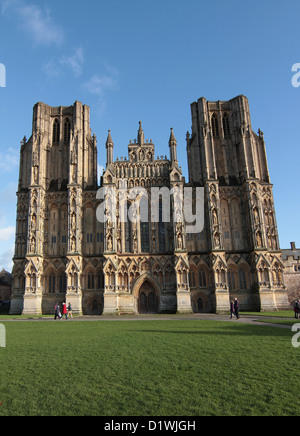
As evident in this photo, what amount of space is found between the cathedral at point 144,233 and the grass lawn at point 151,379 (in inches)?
1065

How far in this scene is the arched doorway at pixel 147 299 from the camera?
40688 millimetres

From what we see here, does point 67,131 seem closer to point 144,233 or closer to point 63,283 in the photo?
point 144,233

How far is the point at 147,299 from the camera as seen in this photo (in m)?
41.0

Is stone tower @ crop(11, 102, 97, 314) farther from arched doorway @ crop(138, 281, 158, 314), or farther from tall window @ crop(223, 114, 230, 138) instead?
tall window @ crop(223, 114, 230, 138)

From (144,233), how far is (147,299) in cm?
831

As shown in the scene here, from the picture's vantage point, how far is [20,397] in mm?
6758

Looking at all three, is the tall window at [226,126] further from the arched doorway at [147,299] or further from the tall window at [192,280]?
the arched doorway at [147,299]

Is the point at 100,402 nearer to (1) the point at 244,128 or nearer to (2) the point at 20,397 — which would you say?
(2) the point at 20,397

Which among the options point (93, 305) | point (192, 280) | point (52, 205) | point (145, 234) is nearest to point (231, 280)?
point (192, 280)

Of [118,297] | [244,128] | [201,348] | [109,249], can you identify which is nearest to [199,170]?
[244,128]

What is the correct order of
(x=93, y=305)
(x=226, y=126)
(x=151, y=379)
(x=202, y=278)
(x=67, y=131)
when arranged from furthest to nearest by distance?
(x=67, y=131) < (x=226, y=126) < (x=202, y=278) < (x=93, y=305) < (x=151, y=379)

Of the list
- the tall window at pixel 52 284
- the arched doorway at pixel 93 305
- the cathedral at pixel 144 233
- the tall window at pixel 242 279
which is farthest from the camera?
the tall window at pixel 242 279

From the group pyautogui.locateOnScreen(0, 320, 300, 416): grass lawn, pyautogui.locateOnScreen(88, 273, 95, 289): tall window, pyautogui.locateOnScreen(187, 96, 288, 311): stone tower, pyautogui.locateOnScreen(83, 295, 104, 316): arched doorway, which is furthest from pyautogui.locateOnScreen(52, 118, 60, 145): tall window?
pyautogui.locateOnScreen(0, 320, 300, 416): grass lawn

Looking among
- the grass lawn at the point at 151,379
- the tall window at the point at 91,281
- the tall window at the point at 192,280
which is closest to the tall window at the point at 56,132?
the tall window at the point at 91,281
